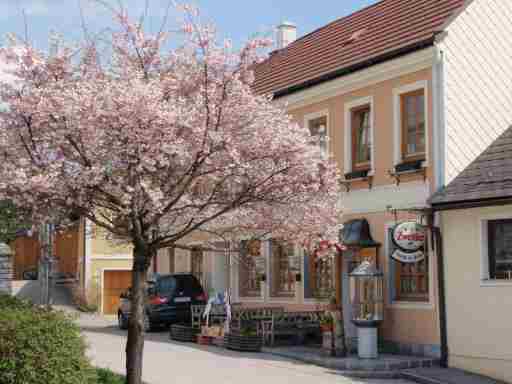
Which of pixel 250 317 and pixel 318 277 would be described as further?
pixel 318 277

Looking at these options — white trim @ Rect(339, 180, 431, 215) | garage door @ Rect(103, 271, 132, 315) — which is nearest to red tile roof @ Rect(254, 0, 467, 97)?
A: white trim @ Rect(339, 180, 431, 215)

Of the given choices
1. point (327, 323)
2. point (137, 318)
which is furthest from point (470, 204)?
point (137, 318)

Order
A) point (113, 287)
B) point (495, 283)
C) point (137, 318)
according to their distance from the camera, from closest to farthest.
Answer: point (137, 318) → point (495, 283) → point (113, 287)

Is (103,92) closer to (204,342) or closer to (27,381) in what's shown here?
(27,381)

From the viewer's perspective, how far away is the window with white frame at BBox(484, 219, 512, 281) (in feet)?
53.5

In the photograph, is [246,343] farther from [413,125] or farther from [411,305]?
[413,125]

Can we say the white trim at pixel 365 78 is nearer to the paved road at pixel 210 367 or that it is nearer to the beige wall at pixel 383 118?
the beige wall at pixel 383 118

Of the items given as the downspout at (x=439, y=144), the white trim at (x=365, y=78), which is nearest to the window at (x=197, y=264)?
the white trim at (x=365, y=78)

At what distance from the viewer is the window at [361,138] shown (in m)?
20.0

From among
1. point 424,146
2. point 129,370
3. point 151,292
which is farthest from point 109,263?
point 129,370

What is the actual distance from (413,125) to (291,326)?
5.32 m

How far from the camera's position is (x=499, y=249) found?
16469mm

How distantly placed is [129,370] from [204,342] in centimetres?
894

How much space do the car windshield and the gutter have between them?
19.8 feet
